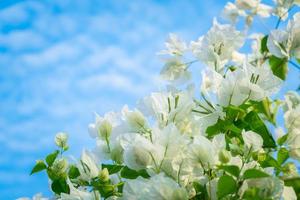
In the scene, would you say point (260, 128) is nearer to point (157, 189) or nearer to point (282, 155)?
point (282, 155)

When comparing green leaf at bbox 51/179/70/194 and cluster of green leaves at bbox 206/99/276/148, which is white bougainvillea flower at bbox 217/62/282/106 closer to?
cluster of green leaves at bbox 206/99/276/148

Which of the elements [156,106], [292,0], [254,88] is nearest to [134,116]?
[156,106]

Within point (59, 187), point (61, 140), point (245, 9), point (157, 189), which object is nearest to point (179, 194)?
point (157, 189)

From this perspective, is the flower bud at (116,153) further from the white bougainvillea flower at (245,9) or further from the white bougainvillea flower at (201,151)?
the white bougainvillea flower at (245,9)

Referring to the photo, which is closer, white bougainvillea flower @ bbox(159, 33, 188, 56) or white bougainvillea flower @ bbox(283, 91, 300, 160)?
white bougainvillea flower @ bbox(283, 91, 300, 160)

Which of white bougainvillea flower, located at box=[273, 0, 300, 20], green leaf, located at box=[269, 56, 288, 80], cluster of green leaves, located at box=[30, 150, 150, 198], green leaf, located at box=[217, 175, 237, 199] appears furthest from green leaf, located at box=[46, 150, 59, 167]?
white bougainvillea flower, located at box=[273, 0, 300, 20]

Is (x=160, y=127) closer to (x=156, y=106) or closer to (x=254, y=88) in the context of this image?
(x=156, y=106)

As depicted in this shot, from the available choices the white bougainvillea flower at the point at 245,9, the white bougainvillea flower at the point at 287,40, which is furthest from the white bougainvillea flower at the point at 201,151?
the white bougainvillea flower at the point at 245,9

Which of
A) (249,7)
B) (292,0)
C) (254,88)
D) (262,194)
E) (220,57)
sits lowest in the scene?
(262,194)
